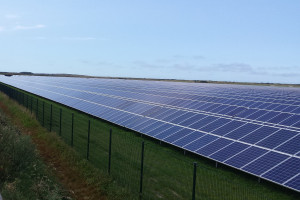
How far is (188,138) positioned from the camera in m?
17.3

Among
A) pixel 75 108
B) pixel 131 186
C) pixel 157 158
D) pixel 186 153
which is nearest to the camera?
pixel 131 186

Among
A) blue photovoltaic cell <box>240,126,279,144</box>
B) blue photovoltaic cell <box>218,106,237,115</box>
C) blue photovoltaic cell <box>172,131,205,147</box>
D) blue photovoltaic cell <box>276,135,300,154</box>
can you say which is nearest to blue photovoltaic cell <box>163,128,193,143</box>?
blue photovoltaic cell <box>172,131,205,147</box>

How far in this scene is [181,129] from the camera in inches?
739

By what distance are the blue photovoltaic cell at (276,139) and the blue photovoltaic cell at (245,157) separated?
20.8 inches

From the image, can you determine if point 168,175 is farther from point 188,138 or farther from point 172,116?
point 172,116

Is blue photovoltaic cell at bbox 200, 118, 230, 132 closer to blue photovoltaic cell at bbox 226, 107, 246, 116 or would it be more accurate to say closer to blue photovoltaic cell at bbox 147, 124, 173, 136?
blue photovoltaic cell at bbox 147, 124, 173, 136

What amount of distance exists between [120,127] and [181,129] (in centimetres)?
706

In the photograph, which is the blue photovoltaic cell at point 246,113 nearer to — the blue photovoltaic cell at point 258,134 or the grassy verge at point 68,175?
the blue photovoltaic cell at point 258,134

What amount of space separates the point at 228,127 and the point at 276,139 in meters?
3.37

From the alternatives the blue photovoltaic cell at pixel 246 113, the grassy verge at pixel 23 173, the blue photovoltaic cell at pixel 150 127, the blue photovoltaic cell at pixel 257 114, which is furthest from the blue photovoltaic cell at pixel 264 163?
the blue photovoltaic cell at pixel 150 127

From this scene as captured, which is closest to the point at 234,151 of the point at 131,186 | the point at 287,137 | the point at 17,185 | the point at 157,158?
the point at 287,137

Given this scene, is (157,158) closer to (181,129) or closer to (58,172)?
(181,129)

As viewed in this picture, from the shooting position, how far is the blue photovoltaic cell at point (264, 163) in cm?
1235

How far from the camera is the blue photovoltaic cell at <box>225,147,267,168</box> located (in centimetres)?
1327
